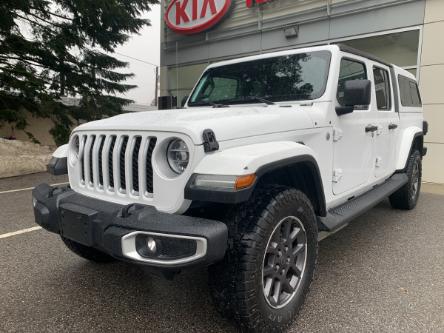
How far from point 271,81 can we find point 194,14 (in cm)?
910

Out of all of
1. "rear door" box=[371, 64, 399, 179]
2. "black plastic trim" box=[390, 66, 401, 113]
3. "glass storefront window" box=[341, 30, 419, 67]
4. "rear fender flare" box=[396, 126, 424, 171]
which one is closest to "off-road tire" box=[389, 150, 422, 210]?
"rear fender flare" box=[396, 126, 424, 171]

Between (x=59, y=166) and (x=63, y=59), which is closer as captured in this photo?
(x=59, y=166)

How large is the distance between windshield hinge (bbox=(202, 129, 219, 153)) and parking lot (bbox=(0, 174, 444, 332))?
1.16m

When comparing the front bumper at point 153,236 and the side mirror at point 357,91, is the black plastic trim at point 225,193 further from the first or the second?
the side mirror at point 357,91

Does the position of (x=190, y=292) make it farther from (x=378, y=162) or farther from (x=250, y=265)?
(x=378, y=162)

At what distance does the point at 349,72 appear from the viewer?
11.3ft

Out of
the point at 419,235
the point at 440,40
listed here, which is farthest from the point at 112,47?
the point at 419,235

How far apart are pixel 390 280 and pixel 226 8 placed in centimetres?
956

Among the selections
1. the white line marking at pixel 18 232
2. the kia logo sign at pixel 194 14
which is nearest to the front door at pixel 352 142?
the white line marking at pixel 18 232

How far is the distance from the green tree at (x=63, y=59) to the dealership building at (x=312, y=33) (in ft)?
4.84

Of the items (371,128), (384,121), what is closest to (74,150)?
(371,128)

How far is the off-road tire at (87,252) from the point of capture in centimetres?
302

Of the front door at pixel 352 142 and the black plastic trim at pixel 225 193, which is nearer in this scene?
the black plastic trim at pixel 225 193

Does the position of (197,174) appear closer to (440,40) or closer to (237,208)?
(237,208)
